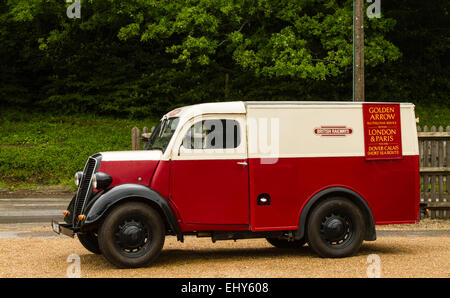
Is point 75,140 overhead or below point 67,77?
below

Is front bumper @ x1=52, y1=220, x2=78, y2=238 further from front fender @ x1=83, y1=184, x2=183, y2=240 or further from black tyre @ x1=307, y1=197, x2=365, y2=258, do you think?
black tyre @ x1=307, y1=197, x2=365, y2=258

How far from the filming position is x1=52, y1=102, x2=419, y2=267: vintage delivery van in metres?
8.34

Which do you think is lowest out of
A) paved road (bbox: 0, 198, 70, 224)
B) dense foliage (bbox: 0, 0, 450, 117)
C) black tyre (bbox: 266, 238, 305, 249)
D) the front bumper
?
black tyre (bbox: 266, 238, 305, 249)

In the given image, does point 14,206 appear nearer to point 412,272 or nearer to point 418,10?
point 412,272

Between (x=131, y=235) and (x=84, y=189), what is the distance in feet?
3.52

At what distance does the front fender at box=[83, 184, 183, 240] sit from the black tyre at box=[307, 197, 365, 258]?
188 centimetres

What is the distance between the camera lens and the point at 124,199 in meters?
8.27

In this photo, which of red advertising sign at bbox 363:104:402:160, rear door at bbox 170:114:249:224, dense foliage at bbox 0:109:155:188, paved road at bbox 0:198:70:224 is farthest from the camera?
dense foliage at bbox 0:109:155:188

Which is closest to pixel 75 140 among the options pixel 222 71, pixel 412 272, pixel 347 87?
pixel 222 71

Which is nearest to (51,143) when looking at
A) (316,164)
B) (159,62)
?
(159,62)

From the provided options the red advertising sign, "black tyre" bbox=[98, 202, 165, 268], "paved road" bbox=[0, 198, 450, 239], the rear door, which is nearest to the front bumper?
"black tyre" bbox=[98, 202, 165, 268]

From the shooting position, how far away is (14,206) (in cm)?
1542

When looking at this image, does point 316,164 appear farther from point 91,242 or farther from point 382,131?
point 91,242

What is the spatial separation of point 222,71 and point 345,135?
20.4 metres
